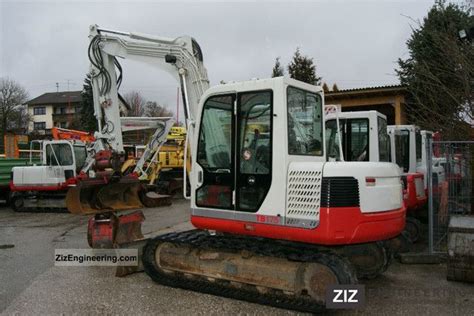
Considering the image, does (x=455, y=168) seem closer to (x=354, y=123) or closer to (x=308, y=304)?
(x=354, y=123)

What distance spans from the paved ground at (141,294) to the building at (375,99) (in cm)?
957

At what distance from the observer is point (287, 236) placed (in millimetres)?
4906

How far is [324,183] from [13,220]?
11.4 metres

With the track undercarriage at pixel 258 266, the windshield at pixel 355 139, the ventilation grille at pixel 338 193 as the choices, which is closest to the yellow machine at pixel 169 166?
the windshield at pixel 355 139

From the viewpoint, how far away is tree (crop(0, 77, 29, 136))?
5038 cm

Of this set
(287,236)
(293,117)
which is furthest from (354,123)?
(287,236)

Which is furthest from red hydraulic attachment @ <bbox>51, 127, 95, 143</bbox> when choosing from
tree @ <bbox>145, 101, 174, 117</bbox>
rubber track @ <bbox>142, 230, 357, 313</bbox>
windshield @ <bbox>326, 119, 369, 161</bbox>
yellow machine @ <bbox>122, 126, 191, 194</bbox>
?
tree @ <bbox>145, 101, 174, 117</bbox>

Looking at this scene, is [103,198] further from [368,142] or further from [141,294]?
[368,142]

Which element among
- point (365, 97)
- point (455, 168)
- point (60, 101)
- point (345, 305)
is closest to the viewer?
point (345, 305)

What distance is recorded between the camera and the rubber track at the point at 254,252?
15.6ft

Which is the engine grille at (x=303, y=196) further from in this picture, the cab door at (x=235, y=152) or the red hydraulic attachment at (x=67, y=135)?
the red hydraulic attachment at (x=67, y=135)

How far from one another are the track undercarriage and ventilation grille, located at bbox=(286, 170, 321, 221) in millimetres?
437

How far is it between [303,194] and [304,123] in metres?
0.91

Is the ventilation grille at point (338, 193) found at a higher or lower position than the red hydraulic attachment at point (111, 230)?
higher
